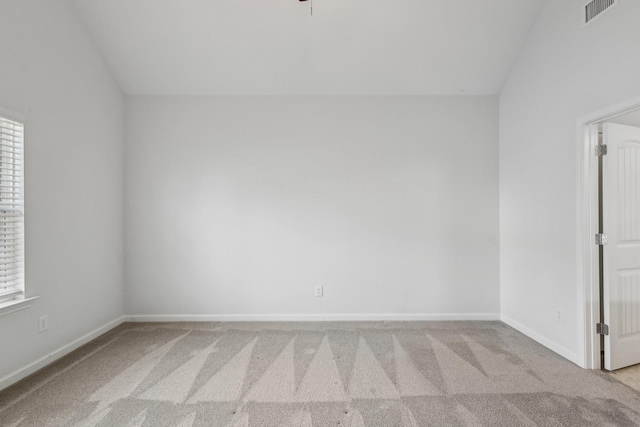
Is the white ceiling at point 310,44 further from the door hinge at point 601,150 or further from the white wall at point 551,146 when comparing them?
the door hinge at point 601,150

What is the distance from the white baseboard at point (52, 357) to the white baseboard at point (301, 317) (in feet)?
1.08

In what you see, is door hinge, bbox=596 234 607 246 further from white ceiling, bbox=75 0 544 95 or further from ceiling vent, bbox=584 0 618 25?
white ceiling, bbox=75 0 544 95

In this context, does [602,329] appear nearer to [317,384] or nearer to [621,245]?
[621,245]

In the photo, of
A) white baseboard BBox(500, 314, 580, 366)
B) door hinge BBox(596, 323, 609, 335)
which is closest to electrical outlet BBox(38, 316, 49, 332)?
white baseboard BBox(500, 314, 580, 366)

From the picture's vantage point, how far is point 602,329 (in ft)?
7.89

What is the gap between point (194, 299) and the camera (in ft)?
11.5

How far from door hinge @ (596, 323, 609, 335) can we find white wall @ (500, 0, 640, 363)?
0.39 feet

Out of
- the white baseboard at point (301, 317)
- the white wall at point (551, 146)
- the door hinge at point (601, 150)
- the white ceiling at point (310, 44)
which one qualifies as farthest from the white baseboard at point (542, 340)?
the white ceiling at point (310, 44)

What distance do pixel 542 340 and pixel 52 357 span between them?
4.46 m

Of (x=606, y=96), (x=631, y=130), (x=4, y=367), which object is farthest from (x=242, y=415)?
(x=631, y=130)

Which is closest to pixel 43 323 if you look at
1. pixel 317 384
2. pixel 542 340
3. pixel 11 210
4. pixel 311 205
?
pixel 11 210

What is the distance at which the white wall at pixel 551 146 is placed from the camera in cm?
221

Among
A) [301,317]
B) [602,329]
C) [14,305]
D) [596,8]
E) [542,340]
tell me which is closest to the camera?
[14,305]

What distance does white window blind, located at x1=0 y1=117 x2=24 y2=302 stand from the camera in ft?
7.27
